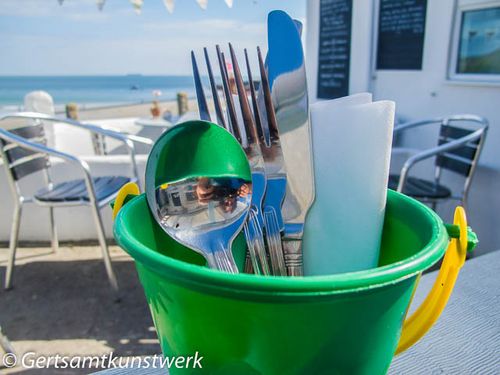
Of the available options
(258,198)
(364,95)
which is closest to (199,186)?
(258,198)

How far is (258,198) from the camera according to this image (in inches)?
15.4

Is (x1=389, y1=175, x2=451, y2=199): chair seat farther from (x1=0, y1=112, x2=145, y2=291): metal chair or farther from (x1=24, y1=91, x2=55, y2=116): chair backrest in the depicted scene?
(x1=24, y1=91, x2=55, y2=116): chair backrest

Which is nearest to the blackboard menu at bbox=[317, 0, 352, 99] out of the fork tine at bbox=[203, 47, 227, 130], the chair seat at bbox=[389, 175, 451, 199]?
the chair seat at bbox=[389, 175, 451, 199]

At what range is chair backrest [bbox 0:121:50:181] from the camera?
1715 mm

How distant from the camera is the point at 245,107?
417mm

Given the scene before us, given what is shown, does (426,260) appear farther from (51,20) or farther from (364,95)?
(51,20)

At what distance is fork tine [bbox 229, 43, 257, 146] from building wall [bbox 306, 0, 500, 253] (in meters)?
1.97

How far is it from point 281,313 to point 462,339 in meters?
0.45

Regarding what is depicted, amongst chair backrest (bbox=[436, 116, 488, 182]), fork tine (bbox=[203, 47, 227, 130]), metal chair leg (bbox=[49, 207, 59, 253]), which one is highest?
fork tine (bbox=[203, 47, 227, 130])

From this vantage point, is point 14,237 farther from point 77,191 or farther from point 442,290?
point 442,290

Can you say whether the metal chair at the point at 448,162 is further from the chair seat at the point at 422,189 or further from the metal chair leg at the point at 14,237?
the metal chair leg at the point at 14,237

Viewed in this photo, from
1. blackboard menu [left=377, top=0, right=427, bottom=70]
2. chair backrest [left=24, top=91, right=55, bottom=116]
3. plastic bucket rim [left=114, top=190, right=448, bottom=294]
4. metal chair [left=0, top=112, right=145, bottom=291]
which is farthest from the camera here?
chair backrest [left=24, top=91, right=55, bottom=116]

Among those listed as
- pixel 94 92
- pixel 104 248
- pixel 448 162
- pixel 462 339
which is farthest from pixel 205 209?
pixel 94 92

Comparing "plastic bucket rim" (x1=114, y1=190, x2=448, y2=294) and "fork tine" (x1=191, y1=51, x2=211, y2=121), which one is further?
"fork tine" (x1=191, y1=51, x2=211, y2=121)
